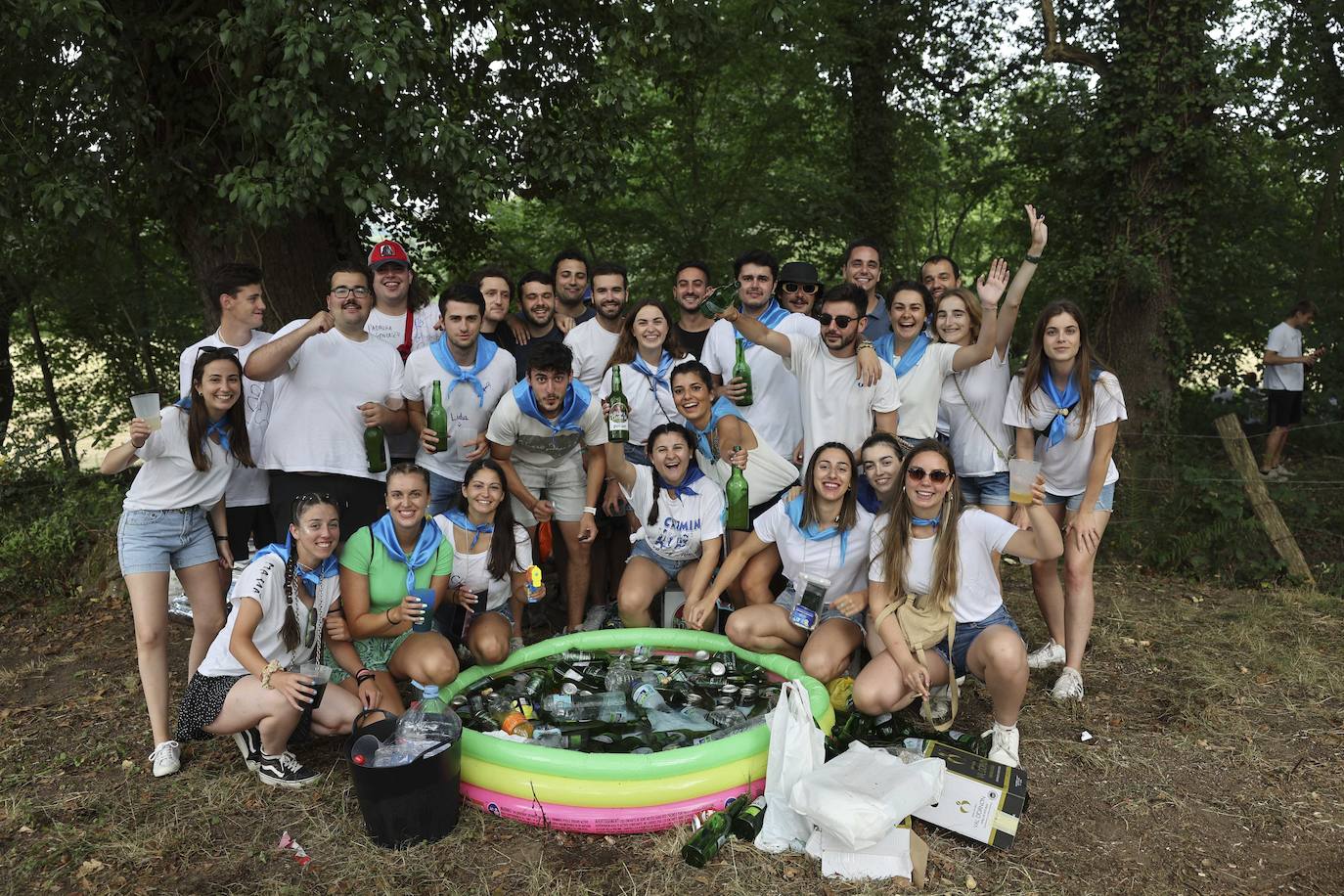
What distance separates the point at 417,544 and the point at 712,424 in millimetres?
1708

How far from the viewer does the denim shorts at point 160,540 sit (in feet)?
12.9

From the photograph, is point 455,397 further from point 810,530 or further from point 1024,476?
point 1024,476

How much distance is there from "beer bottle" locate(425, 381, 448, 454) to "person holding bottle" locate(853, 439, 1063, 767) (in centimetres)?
230

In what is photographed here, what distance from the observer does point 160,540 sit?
396cm

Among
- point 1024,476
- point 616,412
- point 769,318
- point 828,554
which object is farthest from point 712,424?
point 1024,476

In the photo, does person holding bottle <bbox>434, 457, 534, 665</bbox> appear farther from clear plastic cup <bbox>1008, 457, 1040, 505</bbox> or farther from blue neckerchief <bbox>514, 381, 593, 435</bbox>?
clear plastic cup <bbox>1008, 457, 1040, 505</bbox>

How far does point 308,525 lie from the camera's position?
3.75m

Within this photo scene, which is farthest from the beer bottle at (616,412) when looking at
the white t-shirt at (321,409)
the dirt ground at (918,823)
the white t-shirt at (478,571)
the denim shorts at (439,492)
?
the dirt ground at (918,823)

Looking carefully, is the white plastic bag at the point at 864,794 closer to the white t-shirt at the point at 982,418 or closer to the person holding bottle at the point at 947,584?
the person holding bottle at the point at 947,584

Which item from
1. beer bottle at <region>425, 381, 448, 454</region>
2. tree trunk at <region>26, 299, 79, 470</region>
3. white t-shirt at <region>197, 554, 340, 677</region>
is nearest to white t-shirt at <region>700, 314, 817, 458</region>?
beer bottle at <region>425, 381, 448, 454</region>

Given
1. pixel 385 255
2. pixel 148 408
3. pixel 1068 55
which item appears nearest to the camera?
pixel 148 408

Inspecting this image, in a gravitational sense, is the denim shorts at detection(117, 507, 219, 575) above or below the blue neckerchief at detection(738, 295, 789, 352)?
below

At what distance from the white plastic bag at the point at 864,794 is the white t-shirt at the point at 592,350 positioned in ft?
8.69

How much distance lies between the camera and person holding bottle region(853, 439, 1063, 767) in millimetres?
3818
